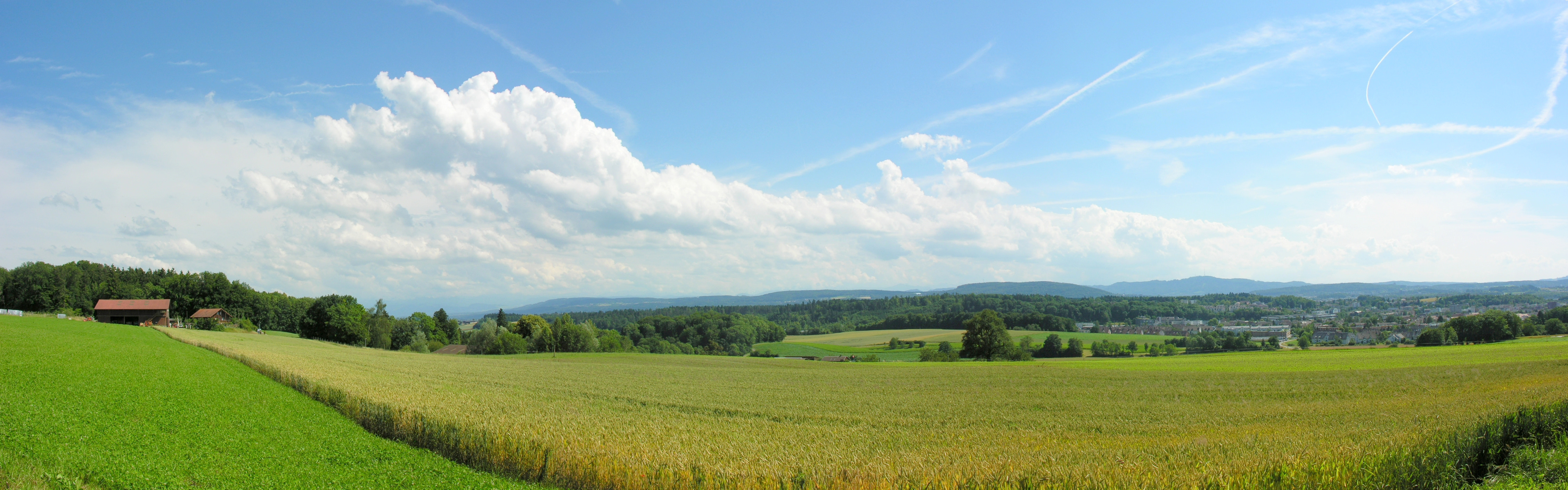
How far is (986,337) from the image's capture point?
7188 centimetres

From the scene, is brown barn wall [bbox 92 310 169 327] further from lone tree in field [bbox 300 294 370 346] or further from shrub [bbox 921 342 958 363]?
shrub [bbox 921 342 958 363]

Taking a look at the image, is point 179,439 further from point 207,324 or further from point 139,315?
point 139,315

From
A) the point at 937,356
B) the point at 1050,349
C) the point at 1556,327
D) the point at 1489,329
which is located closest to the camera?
the point at 1489,329

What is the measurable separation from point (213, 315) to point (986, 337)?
12053 centimetres

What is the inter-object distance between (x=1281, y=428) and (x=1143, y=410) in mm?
5807

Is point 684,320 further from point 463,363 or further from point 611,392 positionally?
point 611,392

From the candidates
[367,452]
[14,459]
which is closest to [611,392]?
[367,452]

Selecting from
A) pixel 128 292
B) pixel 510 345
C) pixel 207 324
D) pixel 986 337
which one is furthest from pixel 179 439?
pixel 128 292

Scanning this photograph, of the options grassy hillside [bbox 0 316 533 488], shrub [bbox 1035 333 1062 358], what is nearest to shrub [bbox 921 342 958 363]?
shrub [bbox 1035 333 1062 358]

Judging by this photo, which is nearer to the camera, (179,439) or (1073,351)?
(179,439)

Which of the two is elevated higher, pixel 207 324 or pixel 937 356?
pixel 207 324

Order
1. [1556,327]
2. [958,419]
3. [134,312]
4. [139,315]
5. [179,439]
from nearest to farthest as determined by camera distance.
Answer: [179,439]
[958,419]
[1556,327]
[134,312]
[139,315]

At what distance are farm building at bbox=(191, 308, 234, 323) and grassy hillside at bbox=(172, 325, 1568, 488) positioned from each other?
268 feet

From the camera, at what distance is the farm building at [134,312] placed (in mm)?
91000
